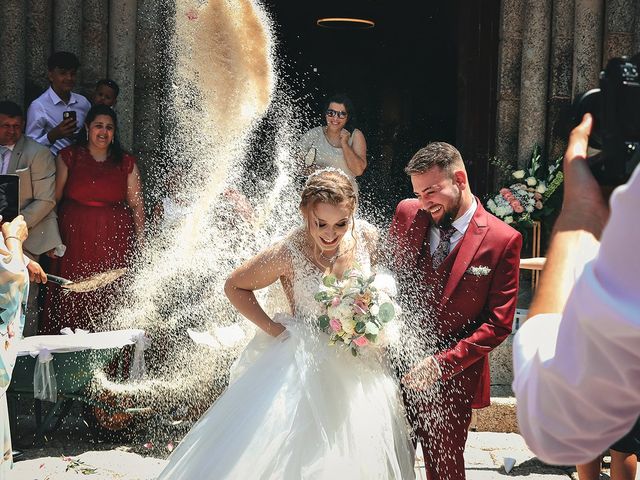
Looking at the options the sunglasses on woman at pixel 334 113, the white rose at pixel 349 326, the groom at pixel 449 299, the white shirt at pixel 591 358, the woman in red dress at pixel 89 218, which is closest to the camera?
the white shirt at pixel 591 358

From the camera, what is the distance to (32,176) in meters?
7.11

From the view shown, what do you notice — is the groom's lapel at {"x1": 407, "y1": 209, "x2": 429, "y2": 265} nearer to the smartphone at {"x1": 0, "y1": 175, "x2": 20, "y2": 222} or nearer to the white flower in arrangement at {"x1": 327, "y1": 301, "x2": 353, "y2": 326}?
the white flower in arrangement at {"x1": 327, "y1": 301, "x2": 353, "y2": 326}

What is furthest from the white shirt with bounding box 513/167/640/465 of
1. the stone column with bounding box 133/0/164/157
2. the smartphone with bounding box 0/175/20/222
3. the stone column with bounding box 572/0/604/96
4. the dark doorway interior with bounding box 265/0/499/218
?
the dark doorway interior with bounding box 265/0/499/218

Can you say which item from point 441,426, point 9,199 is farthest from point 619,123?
point 9,199

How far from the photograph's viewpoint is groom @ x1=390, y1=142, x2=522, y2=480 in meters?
4.26

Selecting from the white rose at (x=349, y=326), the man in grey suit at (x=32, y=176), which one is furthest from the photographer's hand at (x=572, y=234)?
the man in grey suit at (x=32, y=176)

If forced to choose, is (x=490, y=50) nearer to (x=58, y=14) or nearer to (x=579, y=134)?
(x=58, y=14)

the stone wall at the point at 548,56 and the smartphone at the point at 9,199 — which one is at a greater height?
the stone wall at the point at 548,56

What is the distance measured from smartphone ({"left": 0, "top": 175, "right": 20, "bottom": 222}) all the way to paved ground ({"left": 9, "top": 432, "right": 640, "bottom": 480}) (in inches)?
62.1

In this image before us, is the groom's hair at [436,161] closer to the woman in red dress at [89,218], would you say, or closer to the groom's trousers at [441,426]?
the groom's trousers at [441,426]

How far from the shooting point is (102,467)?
19.6 feet

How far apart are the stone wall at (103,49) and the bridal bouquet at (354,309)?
463 centimetres

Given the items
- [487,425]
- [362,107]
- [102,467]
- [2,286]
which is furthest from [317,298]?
[362,107]

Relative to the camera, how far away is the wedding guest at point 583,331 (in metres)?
1.09
